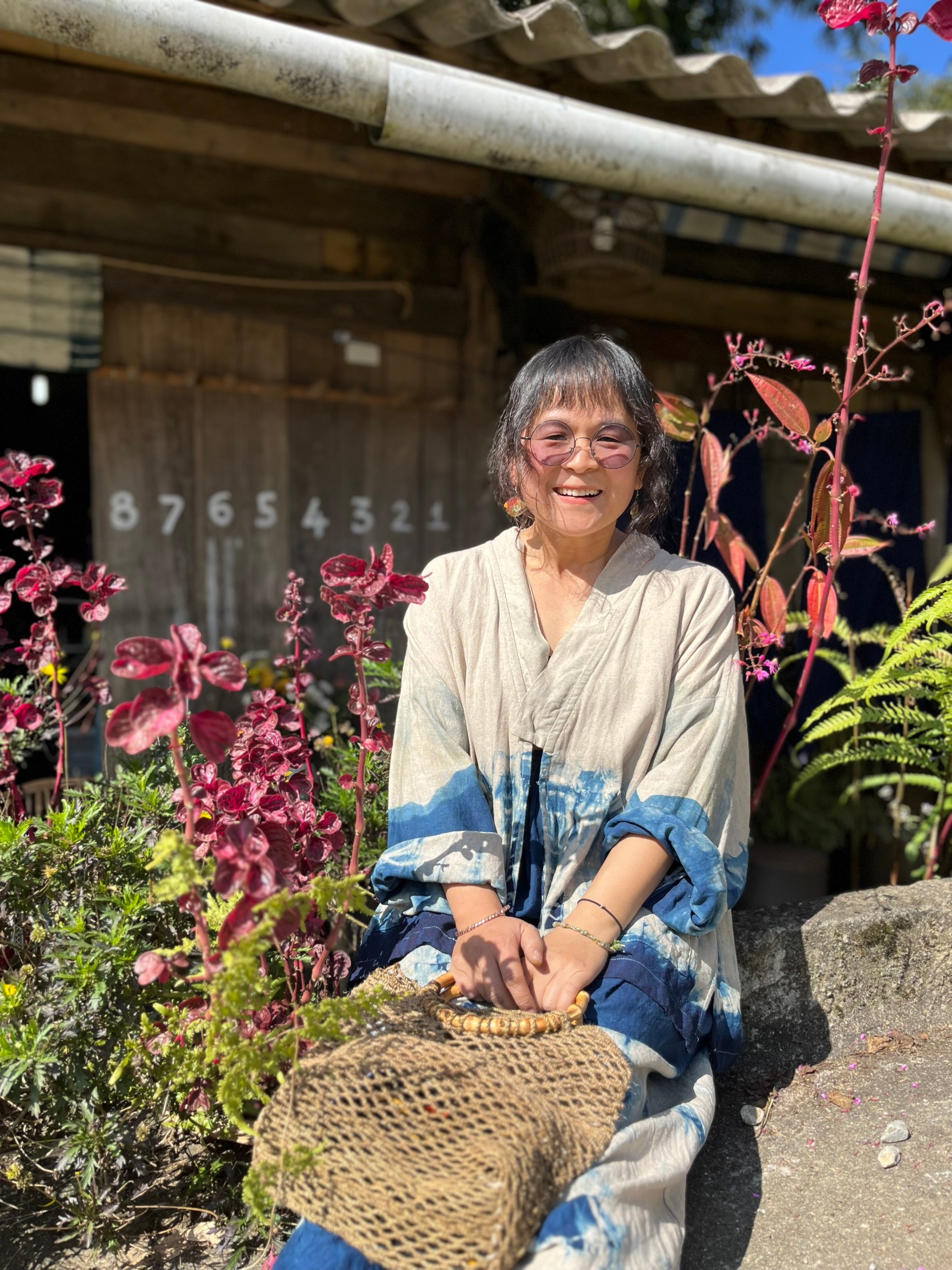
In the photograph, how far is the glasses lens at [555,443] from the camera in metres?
1.99

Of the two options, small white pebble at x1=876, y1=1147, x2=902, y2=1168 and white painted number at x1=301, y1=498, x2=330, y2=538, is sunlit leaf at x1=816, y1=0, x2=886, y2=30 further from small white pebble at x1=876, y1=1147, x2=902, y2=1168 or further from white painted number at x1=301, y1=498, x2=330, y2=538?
white painted number at x1=301, y1=498, x2=330, y2=538

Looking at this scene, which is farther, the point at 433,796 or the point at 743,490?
the point at 743,490

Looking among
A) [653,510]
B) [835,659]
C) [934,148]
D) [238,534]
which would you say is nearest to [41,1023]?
[653,510]

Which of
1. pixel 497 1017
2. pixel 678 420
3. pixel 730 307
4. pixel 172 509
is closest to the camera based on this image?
pixel 497 1017

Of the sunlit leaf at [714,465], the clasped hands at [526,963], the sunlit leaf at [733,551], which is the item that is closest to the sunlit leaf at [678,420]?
the sunlit leaf at [714,465]

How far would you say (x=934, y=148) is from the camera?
3.94 m

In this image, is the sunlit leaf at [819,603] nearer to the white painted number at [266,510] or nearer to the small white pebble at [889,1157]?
the small white pebble at [889,1157]

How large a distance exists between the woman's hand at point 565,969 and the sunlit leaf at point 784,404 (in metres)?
1.30

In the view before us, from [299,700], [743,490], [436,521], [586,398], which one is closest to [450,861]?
[299,700]

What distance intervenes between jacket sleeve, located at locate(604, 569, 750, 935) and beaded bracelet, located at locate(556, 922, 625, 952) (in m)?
0.12

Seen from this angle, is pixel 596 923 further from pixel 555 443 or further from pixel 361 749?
pixel 555 443

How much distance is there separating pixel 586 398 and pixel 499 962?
1.09 metres

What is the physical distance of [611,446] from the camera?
199cm

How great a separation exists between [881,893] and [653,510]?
3.75ft
